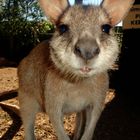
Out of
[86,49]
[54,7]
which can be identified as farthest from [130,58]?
[86,49]

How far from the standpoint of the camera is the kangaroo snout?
319cm

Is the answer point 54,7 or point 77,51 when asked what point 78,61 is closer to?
point 77,51

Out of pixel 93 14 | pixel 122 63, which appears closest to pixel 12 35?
pixel 122 63

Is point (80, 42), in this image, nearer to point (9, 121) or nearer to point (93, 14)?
point (93, 14)

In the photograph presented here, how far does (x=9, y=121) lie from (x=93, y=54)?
3.62 meters

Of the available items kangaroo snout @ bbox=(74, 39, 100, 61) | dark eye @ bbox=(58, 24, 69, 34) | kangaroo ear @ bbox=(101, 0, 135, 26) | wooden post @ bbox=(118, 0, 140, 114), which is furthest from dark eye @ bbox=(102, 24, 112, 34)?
wooden post @ bbox=(118, 0, 140, 114)

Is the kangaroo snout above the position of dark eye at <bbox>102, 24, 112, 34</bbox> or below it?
below

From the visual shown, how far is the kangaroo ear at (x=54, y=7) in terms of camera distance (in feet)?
13.0

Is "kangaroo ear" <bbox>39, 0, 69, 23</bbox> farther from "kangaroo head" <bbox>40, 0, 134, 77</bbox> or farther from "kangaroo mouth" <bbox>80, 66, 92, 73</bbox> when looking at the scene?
"kangaroo mouth" <bbox>80, 66, 92, 73</bbox>

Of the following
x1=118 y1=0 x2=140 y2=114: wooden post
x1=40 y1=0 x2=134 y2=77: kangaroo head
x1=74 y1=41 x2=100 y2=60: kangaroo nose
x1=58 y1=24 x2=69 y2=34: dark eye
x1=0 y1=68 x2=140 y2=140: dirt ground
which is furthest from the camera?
x1=118 y1=0 x2=140 y2=114: wooden post

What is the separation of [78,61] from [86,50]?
0.16m

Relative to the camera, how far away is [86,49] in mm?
3191

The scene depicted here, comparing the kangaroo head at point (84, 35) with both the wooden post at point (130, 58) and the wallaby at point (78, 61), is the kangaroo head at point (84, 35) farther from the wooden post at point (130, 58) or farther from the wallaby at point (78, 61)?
the wooden post at point (130, 58)

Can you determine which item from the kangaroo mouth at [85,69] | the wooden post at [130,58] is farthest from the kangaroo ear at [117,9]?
the wooden post at [130,58]
